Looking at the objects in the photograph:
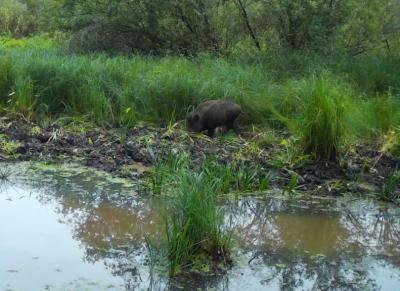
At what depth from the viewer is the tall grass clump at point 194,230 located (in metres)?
4.34

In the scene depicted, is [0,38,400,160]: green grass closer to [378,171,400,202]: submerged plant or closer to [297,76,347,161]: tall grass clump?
[297,76,347,161]: tall grass clump

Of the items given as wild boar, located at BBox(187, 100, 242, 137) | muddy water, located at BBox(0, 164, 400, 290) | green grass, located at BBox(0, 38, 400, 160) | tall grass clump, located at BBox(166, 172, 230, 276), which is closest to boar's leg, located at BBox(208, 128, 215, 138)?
wild boar, located at BBox(187, 100, 242, 137)

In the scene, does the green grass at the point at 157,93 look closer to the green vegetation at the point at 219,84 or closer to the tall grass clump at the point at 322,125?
the green vegetation at the point at 219,84

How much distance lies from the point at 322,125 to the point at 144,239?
2.70 metres

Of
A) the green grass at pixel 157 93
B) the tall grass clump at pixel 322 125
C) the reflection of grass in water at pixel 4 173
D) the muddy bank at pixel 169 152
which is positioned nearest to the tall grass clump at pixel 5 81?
the green grass at pixel 157 93

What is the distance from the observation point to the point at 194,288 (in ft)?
13.6

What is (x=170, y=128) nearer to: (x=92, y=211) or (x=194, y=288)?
(x=92, y=211)

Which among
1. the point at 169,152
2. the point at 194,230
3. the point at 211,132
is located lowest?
the point at 211,132

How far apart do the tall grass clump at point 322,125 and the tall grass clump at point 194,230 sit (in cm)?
261

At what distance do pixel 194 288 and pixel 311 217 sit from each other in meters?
1.84

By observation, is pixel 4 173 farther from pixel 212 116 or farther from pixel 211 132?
pixel 211 132

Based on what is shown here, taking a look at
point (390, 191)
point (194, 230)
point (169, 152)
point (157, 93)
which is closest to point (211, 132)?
Answer: point (157, 93)

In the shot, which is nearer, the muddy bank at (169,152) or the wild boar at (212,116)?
the muddy bank at (169,152)

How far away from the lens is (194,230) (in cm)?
443
